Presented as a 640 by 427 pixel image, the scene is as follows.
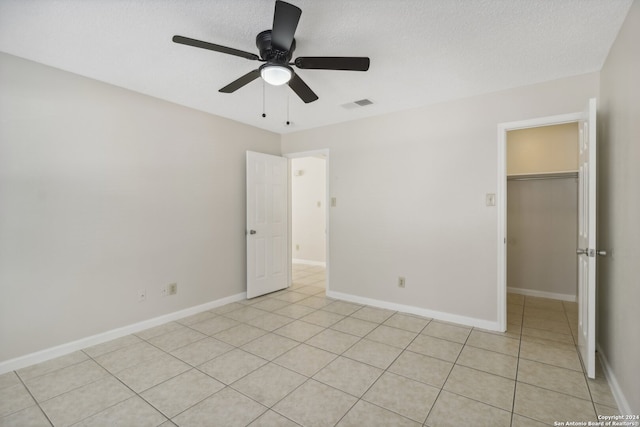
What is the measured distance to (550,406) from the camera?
6.37 ft

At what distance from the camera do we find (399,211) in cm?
374

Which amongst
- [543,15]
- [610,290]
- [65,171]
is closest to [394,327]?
[610,290]

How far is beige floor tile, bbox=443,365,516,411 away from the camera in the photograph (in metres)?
2.02

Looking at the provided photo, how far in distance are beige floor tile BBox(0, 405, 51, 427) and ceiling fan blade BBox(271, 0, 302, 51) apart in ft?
8.83

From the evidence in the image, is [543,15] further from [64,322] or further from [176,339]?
[64,322]

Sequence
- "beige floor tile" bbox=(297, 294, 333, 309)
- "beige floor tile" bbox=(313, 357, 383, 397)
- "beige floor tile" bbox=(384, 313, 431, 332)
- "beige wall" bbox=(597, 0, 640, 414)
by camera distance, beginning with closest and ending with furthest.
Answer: "beige wall" bbox=(597, 0, 640, 414) < "beige floor tile" bbox=(313, 357, 383, 397) < "beige floor tile" bbox=(384, 313, 431, 332) < "beige floor tile" bbox=(297, 294, 333, 309)

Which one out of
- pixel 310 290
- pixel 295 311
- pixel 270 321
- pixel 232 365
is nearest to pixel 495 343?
pixel 295 311

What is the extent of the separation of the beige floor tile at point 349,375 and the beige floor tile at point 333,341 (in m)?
0.21

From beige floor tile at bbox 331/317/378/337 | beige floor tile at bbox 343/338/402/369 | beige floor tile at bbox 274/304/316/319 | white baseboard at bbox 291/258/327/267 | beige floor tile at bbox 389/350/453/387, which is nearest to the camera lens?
beige floor tile at bbox 389/350/453/387

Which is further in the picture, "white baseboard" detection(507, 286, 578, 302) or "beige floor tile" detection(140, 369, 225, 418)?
"white baseboard" detection(507, 286, 578, 302)

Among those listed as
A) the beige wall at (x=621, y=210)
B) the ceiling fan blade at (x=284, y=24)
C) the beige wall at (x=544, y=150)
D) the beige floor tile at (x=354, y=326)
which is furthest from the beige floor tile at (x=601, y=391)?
the ceiling fan blade at (x=284, y=24)

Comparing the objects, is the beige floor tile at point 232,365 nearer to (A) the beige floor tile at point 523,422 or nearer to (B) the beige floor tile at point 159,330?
(B) the beige floor tile at point 159,330

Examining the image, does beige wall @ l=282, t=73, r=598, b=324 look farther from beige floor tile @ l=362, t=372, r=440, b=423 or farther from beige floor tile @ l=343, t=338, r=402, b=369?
beige floor tile @ l=362, t=372, r=440, b=423

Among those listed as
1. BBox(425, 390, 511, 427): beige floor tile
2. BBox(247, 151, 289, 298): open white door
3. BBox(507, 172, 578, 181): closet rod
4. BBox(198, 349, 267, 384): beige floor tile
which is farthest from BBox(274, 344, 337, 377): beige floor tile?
BBox(507, 172, 578, 181): closet rod
